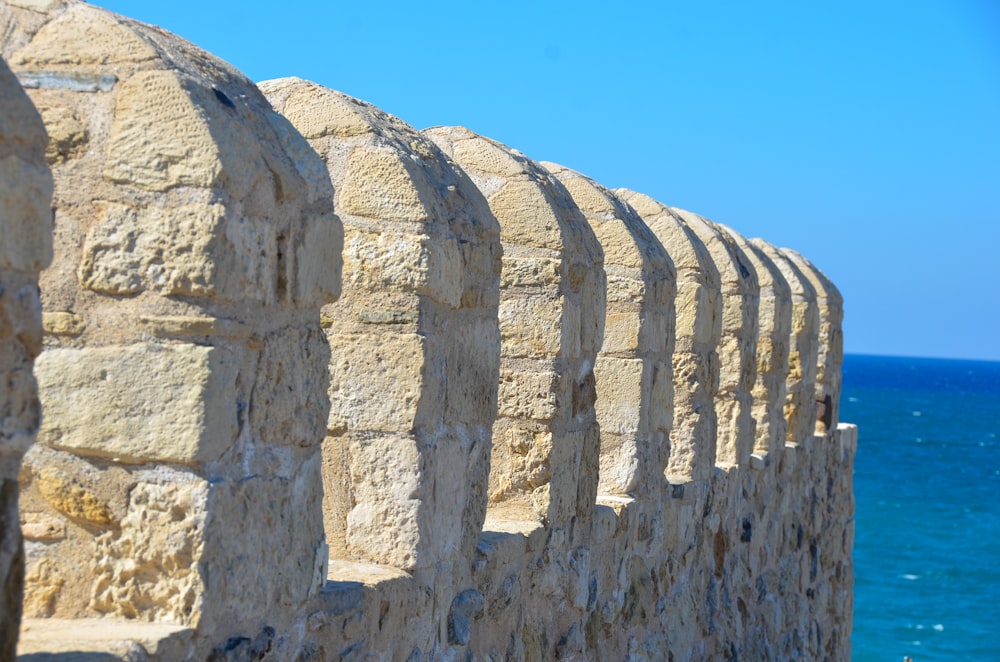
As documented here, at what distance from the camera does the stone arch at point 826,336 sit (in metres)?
10.6

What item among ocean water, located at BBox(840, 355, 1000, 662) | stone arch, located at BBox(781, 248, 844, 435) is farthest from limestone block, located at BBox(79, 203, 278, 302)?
ocean water, located at BBox(840, 355, 1000, 662)

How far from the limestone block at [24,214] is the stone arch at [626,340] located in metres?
3.50

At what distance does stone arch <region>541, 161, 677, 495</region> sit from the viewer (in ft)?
17.9

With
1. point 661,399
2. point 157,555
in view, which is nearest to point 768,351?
point 661,399

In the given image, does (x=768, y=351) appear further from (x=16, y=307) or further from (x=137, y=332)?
(x=16, y=307)

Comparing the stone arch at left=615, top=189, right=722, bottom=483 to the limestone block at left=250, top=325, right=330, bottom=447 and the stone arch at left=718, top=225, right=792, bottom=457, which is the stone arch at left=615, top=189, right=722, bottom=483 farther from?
the limestone block at left=250, top=325, right=330, bottom=447

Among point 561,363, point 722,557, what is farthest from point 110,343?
point 722,557

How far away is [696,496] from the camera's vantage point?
21.4 feet

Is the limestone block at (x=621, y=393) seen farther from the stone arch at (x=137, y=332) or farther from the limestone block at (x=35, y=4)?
the limestone block at (x=35, y=4)

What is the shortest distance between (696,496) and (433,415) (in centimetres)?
316

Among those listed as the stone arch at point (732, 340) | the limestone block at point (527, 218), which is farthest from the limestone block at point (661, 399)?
the stone arch at point (732, 340)

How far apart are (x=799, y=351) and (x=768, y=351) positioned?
123 cm

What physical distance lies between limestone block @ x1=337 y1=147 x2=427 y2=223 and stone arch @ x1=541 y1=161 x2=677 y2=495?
1991mm

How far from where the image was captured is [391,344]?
3.51 meters
